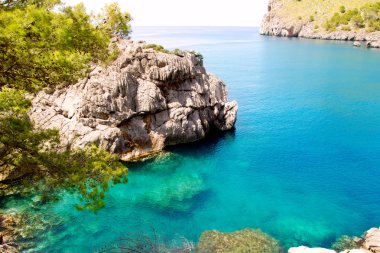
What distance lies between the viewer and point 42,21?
16375 millimetres

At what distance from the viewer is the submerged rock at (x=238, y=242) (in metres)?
28.8

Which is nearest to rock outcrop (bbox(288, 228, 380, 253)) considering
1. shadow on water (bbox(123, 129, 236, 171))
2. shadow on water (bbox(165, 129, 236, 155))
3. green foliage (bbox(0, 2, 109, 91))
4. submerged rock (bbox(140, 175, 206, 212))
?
submerged rock (bbox(140, 175, 206, 212))

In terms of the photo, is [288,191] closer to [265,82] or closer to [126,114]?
[126,114]

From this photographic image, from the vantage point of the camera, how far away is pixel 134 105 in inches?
1930

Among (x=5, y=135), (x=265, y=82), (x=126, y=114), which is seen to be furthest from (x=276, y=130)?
(x=5, y=135)

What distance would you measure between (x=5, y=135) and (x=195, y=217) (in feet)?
72.4

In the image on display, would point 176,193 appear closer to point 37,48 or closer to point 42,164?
point 42,164

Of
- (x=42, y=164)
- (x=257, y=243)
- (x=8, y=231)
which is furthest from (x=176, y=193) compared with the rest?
(x=42, y=164)

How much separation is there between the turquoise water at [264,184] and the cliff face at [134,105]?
3.96 metres

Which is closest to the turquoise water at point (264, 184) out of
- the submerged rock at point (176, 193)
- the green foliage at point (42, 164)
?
the submerged rock at point (176, 193)

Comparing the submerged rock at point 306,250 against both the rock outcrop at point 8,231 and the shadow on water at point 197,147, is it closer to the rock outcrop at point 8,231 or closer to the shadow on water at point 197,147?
the shadow on water at point 197,147

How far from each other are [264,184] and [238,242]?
1336 centimetres

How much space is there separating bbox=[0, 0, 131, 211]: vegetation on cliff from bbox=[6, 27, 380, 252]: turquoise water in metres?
12.5

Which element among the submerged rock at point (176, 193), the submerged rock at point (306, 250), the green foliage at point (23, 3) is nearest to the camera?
the green foliage at point (23, 3)
